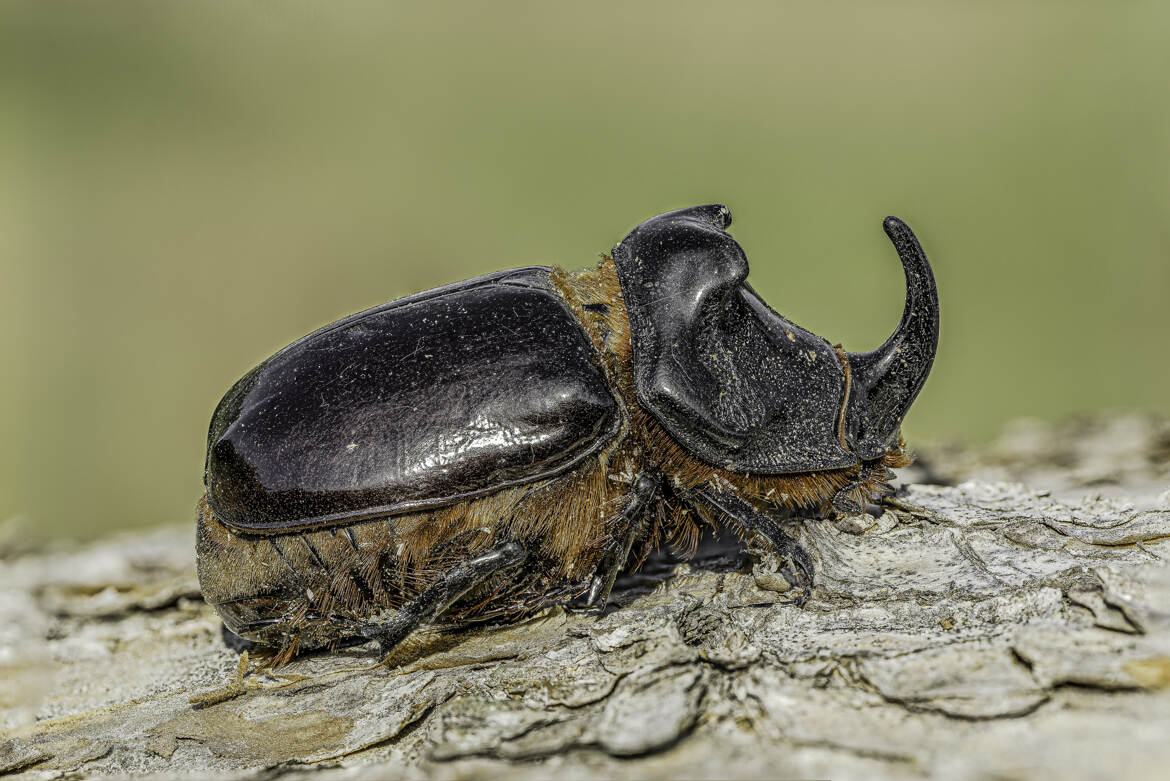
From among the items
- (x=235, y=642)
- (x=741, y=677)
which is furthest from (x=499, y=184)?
(x=741, y=677)

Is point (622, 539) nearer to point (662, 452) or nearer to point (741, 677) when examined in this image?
point (662, 452)

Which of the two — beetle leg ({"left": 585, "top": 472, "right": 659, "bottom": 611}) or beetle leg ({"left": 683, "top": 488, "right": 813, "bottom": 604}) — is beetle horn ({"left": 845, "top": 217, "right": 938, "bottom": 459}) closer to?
beetle leg ({"left": 683, "top": 488, "right": 813, "bottom": 604})

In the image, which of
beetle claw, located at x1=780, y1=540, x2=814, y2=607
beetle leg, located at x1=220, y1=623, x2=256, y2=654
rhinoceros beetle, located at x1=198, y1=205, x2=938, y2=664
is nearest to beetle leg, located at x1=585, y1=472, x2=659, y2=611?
rhinoceros beetle, located at x1=198, y1=205, x2=938, y2=664

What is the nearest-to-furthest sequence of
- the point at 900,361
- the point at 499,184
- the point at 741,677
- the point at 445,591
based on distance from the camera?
the point at 741,677 → the point at 445,591 → the point at 900,361 → the point at 499,184

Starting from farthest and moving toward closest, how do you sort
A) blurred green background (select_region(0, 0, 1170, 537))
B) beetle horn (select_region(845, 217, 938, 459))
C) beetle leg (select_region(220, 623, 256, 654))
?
blurred green background (select_region(0, 0, 1170, 537)) → beetle leg (select_region(220, 623, 256, 654)) → beetle horn (select_region(845, 217, 938, 459))

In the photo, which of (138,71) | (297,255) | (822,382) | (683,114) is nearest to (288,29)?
(138,71)

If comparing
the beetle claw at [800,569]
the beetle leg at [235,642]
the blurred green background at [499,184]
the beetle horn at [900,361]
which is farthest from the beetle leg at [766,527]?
the blurred green background at [499,184]
